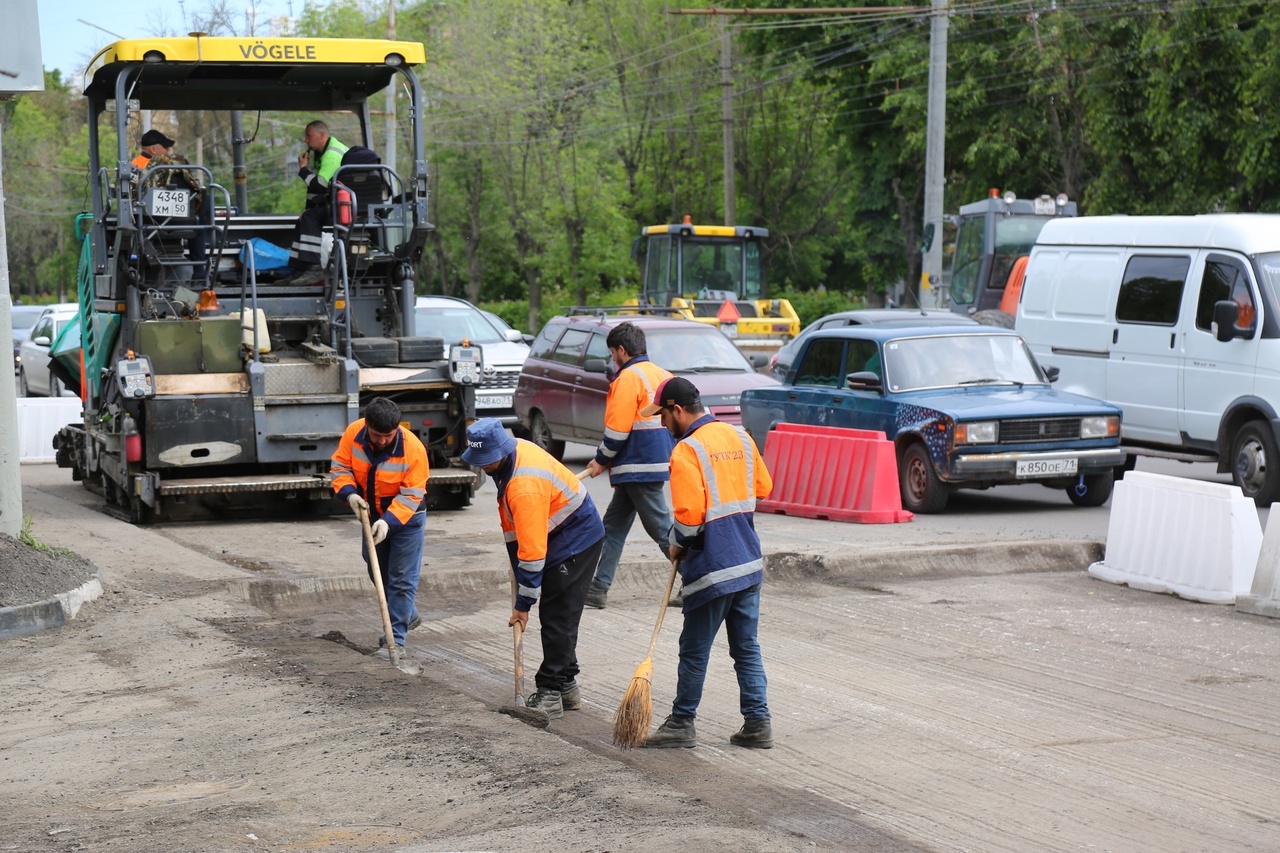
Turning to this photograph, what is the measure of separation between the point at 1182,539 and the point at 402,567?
5.09m

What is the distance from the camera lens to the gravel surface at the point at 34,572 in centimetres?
912

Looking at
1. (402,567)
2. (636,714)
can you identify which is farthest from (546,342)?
(636,714)

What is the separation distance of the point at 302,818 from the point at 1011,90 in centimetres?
3351

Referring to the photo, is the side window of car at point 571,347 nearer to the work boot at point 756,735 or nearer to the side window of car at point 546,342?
the side window of car at point 546,342

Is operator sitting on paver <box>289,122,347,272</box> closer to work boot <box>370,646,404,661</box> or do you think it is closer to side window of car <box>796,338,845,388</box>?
side window of car <box>796,338,845,388</box>

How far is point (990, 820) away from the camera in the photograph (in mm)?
5574

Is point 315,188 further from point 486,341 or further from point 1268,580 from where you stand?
point 1268,580

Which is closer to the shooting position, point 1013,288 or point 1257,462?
point 1257,462

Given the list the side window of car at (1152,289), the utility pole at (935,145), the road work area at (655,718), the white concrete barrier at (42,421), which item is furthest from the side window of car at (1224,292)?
the white concrete barrier at (42,421)

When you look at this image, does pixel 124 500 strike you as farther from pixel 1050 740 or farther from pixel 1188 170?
pixel 1188 170

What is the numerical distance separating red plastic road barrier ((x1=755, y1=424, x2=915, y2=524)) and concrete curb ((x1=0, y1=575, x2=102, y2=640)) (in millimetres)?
5686

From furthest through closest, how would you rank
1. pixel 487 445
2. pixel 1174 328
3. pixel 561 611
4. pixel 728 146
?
pixel 728 146 < pixel 1174 328 < pixel 561 611 < pixel 487 445

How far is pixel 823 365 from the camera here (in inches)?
607

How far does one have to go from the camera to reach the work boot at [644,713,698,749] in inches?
261
